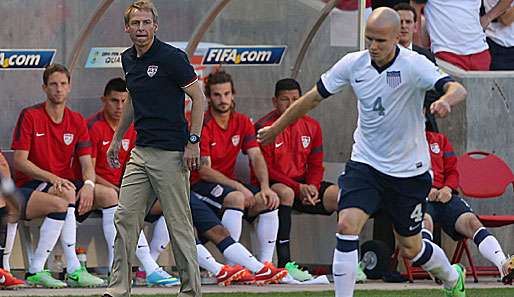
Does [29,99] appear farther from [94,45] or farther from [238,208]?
[238,208]

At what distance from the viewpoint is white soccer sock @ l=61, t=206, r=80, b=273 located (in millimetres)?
11656

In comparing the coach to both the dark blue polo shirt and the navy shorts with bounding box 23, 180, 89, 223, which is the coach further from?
the navy shorts with bounding box 23, 180, 89, 223

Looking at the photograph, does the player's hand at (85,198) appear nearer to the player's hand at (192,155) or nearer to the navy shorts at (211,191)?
the navy shorts at (211,191)

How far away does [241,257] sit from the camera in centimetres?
1193

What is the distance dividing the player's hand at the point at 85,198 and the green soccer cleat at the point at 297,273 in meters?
1.85

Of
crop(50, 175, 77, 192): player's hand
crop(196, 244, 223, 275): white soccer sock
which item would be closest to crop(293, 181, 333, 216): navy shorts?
crop(196, 244, 223, 275): white soccer sock

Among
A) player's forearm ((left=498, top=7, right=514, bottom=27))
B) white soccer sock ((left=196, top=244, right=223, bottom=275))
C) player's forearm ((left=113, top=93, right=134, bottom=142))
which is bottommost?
white soccer sock ((left=196, top=244, right=223, bottom=275))

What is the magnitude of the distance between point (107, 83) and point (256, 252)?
2019mm

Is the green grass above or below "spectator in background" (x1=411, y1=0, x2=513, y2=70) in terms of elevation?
below

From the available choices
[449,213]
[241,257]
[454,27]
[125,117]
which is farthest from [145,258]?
[454,27]

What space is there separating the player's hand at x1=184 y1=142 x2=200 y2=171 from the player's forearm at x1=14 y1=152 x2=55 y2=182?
8.69 ft

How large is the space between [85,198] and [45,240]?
483mm

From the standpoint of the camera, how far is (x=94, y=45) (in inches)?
496

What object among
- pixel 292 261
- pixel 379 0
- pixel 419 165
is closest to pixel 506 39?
pixel 379 0
